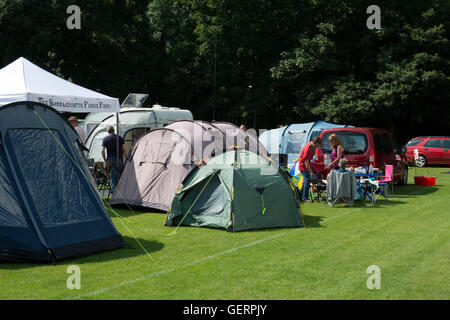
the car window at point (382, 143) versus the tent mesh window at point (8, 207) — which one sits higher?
the car window at point (382, 143)

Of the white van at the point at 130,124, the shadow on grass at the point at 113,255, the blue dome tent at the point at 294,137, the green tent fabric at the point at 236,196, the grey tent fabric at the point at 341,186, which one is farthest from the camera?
the blue dome tent at the point at 294,137

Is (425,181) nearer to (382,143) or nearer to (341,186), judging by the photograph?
(382,143)

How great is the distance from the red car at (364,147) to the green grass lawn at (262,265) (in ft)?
11.6

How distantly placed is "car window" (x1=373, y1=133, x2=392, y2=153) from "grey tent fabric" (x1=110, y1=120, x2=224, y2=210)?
4.95 m

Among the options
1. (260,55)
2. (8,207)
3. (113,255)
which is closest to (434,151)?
(260,55)

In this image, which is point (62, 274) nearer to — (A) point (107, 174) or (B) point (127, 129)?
(A) point (107, 174)

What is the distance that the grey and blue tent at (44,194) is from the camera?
22.3 feet

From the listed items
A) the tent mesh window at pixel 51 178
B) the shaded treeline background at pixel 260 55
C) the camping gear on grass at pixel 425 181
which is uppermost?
the shaded treeline background at pixel 260 55

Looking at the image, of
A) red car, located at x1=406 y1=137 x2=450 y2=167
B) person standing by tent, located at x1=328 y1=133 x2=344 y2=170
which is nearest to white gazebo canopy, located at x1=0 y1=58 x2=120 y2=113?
person standing by tent, located at x1=328 y1=133 x2=344 y2=170

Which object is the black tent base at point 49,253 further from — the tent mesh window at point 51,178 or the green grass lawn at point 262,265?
the tent mesh window at point 51,178

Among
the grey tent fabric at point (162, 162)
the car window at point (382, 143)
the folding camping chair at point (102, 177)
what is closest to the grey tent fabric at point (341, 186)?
the car window at point (382, 143)

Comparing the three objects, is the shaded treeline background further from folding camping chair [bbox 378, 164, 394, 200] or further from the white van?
folding camping chair [bbox 378, 164, 394, 200]

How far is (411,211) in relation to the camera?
11.2 metres

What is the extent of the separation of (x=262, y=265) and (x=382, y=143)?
8744 millimetres
